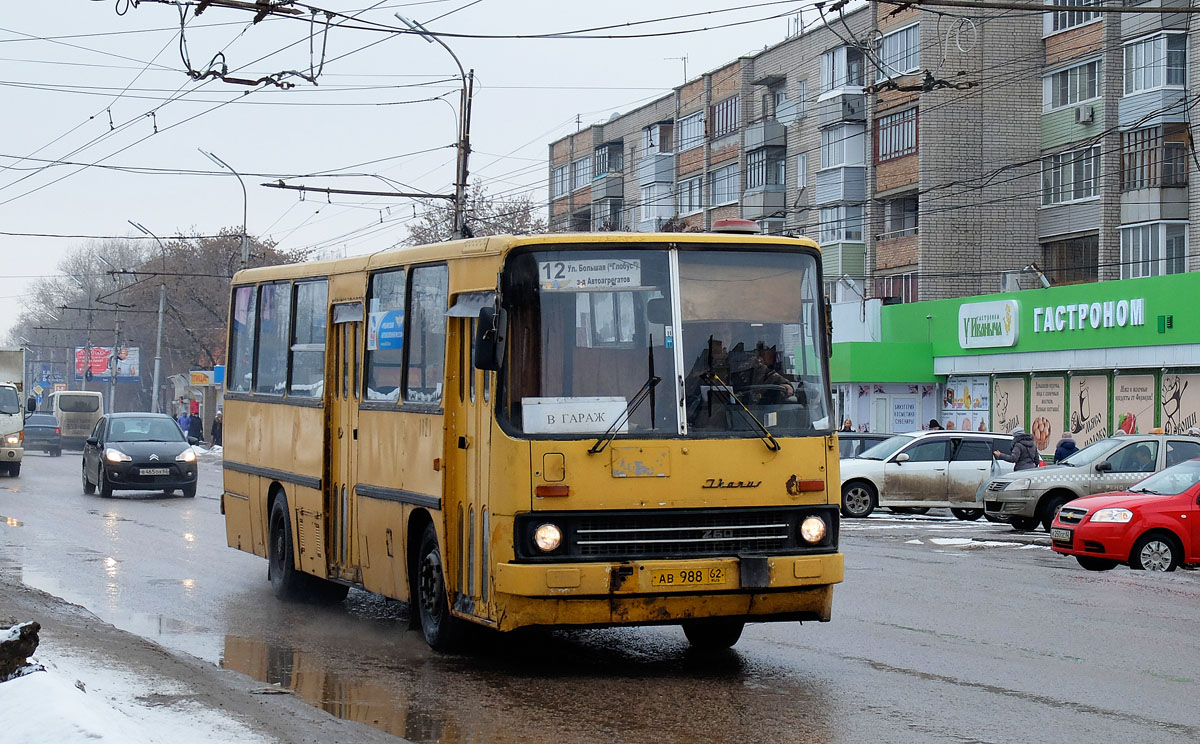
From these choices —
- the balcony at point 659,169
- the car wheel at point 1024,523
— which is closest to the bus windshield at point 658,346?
the car wheel at point 1024,523

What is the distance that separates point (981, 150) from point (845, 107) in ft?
16.5

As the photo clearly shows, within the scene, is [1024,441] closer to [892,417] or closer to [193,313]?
[892,417]

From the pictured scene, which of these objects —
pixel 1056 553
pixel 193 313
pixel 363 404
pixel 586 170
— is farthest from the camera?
pixel 193 313

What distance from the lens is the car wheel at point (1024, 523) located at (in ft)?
78.1

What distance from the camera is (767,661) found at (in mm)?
9977

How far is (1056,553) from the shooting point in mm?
19828

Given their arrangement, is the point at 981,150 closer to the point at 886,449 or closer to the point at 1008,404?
the point at 1008,404

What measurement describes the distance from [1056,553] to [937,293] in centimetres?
2966

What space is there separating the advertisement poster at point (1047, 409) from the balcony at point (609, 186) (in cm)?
3555

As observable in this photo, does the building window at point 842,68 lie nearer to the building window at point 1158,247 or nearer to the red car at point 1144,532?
the building window at point 1158,247

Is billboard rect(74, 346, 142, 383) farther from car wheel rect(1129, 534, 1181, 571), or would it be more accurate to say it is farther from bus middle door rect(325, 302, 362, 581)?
bus middle door rect(325, 302, 362, 581)

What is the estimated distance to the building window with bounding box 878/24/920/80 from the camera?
4769 centimetres

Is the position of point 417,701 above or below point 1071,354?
below

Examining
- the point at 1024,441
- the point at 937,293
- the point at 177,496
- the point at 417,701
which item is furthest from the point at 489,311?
the point at 937,293
